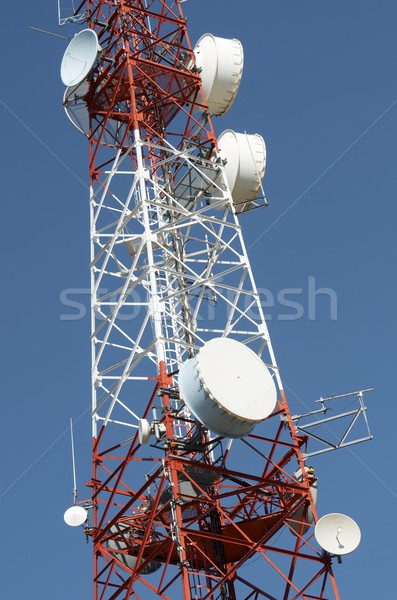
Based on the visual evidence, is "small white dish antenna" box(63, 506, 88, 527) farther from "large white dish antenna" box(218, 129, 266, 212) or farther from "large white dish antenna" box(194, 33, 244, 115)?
"large white dish antenna" box(194, 33, 244, 115)

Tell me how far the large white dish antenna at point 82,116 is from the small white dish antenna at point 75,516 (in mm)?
14855

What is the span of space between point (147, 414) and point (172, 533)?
4.25 metres

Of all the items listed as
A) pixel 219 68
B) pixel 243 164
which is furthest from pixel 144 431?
pixel 219 68

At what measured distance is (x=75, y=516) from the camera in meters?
35.3

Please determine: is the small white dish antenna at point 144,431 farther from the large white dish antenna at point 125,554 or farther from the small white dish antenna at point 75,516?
the small white dish antenna at point 75,516

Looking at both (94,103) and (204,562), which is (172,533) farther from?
(94,103)

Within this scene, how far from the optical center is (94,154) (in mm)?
42625

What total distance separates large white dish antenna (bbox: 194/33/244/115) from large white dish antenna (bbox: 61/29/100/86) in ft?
14.4

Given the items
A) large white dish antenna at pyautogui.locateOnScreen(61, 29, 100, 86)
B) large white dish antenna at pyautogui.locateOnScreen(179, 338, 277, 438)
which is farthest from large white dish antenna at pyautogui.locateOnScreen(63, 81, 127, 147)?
large white dish antenna at pyautogui.locateOnScreen(179, 338, 277, 438)

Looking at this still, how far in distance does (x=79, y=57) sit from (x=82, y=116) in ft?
8.20

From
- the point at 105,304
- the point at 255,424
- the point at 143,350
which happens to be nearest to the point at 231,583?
the point at 255,424

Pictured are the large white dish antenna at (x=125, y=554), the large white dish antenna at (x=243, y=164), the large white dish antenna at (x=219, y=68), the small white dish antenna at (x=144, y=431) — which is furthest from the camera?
the large white dish antenna at (x=219, y=68)

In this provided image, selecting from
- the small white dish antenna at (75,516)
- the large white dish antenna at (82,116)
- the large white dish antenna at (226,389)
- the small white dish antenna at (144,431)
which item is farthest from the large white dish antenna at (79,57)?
the small white dish antenna at (75,516)

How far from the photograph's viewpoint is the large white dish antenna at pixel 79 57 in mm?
42375
